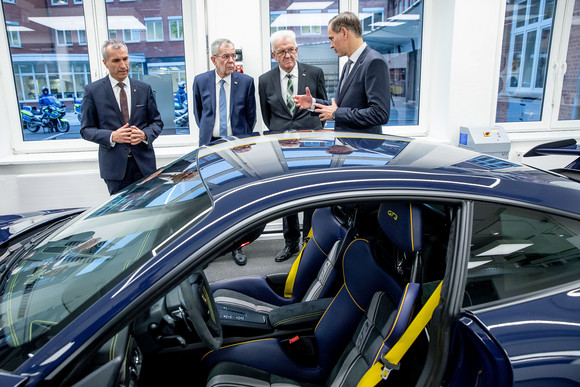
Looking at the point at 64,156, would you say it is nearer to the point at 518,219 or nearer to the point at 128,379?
the point at 128,379

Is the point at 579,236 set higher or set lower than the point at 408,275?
higher

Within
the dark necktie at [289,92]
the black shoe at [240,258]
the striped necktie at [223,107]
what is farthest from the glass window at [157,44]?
the black shoe at [240,258]

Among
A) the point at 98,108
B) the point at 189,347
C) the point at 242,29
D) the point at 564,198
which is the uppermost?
the point at 242,29

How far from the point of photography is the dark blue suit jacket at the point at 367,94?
2.70m

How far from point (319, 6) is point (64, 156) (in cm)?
297

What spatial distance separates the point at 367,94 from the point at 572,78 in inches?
146

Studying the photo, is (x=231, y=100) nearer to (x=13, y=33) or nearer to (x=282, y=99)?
(x=282, y=99)

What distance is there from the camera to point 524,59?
4.94 metres

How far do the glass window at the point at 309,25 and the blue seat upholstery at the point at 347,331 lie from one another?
11.4ft

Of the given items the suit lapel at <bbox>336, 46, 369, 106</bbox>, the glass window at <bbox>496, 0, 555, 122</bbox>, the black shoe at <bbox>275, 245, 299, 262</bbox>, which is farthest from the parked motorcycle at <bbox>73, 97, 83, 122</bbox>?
the glass window at <bbox>496, 0, 555, 122</bbox>

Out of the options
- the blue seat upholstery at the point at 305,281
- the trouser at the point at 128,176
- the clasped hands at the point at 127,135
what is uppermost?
the clasped hands at the point at 127,135

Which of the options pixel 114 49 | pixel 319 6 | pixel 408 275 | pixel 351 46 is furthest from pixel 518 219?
pixel 319 6

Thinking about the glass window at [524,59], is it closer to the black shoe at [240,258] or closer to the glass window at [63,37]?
the black shoe at [240,258]

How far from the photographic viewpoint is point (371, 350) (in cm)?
128
